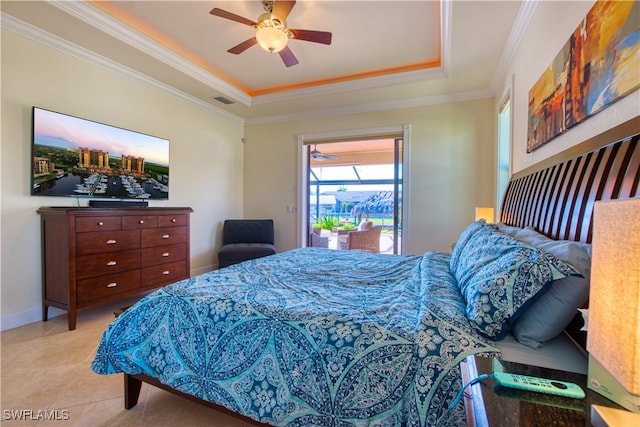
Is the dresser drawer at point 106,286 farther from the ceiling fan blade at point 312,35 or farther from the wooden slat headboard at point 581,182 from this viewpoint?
the wooden slat headboard at point 581,182

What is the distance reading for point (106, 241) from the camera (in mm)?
2715

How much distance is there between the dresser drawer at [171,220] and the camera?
128 inches

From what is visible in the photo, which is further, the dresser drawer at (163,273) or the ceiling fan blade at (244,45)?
the dresser drawer at (163,273)

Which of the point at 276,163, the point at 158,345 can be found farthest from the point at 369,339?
the point at 276,163

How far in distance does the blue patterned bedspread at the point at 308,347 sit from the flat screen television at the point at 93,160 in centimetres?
209

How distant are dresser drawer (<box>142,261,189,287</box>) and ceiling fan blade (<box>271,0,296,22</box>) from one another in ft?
9.19

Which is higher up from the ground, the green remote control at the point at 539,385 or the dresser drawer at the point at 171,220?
the dresser drawer at the point at 171,220

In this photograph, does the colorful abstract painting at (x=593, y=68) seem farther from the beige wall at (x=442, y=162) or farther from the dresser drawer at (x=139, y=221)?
the dresser drawer at (x=139, y=221)

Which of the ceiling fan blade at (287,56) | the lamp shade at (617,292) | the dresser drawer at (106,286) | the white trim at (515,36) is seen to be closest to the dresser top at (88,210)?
the dresser drawer at (106,286)

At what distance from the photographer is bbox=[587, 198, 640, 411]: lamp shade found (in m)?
0.44

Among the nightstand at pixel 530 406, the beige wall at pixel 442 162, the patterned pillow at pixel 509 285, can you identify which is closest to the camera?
the nightstand at pixel 530 406

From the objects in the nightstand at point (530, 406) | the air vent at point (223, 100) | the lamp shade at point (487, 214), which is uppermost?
the air vent at point (223, 100)

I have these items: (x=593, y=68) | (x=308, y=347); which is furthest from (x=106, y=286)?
(x=593, y=68)

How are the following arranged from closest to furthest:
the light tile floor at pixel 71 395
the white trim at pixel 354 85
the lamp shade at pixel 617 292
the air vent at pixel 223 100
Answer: the lamp shade at pixel 617 292 → the light tile floor at pixel 71 395 → the white trim at pixel 354 85 → the air vent at pixel 223 100
